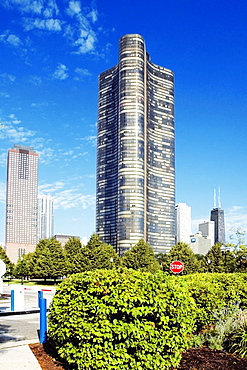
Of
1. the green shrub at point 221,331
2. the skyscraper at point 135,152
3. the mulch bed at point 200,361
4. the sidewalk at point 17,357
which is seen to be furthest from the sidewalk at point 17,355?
the skyscraper at point 135,152

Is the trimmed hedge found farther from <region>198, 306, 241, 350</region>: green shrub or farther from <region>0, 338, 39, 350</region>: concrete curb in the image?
<region>0, 338, 39, 350</region>: concrete curb

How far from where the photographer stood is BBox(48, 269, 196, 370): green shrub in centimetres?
674

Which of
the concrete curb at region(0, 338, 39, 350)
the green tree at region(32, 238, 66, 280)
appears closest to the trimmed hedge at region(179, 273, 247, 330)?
the concrete curb at region(0, 338, 39, 350)

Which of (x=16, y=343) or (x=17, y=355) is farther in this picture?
(x=16, y=343)

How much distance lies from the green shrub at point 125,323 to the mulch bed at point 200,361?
512 mm

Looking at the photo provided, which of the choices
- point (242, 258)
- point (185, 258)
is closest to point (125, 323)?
point (242, 258)

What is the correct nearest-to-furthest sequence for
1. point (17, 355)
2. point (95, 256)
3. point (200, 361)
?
point (200, 361)
point (17, 355)
point (95, 256)

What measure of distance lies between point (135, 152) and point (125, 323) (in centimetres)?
14849

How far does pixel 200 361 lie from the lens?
7.95 m

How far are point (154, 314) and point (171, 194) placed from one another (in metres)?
169

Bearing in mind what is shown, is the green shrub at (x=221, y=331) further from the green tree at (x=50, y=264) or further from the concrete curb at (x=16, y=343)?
the green tree at (x=50, y=264)

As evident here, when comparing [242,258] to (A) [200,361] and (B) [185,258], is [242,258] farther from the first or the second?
(B) [185,258]

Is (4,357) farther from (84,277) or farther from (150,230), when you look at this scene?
(150,230)

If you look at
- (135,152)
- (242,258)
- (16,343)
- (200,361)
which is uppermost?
(135,152)
